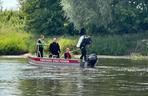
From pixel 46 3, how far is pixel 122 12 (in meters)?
12.0

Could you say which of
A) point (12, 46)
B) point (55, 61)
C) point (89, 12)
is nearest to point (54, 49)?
point (55, 61)

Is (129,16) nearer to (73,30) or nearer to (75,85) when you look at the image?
(73,30)

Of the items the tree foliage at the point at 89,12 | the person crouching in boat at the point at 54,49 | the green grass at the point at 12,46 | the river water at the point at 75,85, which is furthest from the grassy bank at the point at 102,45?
the river water at the point at 75,85

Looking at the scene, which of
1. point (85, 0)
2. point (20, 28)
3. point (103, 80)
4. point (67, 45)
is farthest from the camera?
point (20, 28)

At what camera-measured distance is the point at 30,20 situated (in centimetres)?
6831

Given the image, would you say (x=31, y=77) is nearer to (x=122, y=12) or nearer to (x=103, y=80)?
(x=103, y=80)

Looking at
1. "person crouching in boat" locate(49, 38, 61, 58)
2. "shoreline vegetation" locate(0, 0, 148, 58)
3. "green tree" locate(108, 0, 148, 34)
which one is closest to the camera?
"person crouching in boat" locate(49, 38, 61, 58)

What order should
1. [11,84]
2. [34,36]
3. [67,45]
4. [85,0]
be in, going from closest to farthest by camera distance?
1. [11,84]
2. [67,45]
3. [85,0]
4. [34,36]

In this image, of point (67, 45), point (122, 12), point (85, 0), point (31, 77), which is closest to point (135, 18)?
point (122, 12)

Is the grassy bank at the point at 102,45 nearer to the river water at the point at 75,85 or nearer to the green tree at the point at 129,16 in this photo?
the green tree at the point at 129,16

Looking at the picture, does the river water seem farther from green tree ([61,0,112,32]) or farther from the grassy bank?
green tree ([61,0,112,32])

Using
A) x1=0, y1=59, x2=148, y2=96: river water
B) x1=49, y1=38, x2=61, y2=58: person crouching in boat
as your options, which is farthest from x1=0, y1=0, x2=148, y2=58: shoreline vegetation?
x1=0, y1=59, x2=148, y2=96: river water

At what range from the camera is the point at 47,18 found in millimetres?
67500

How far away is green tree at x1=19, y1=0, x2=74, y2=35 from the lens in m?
67.3
